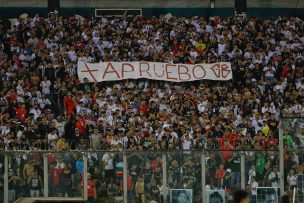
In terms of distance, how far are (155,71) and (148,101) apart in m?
2.42

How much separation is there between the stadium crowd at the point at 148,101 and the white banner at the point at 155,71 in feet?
0.75

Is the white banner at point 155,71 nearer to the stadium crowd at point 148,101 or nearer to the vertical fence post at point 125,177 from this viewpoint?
the stadium crowd at point 148,101

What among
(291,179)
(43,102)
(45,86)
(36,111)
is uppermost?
(45,86)

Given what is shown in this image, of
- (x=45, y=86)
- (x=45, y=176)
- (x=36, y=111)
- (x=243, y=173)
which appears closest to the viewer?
(x=243, y=173)

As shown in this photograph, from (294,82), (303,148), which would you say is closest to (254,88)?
(294,82)

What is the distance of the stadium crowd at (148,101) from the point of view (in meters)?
27.6

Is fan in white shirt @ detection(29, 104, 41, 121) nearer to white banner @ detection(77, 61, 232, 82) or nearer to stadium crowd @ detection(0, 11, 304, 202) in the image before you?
stadium crowd @ detection(0, 11, 304, 202)

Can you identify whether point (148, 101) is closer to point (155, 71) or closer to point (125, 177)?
point (155, 71)

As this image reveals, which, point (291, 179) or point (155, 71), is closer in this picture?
point (291, 179)

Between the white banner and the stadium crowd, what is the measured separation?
23 centimetres

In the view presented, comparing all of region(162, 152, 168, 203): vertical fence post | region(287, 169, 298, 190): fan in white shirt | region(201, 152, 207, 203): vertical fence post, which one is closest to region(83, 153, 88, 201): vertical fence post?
region(162, 152, 168, 203): vertical fence post

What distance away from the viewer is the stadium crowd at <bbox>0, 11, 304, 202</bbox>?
90.5 feet

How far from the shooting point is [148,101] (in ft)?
117

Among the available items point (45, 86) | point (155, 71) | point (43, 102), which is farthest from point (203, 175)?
point (155, 71)
